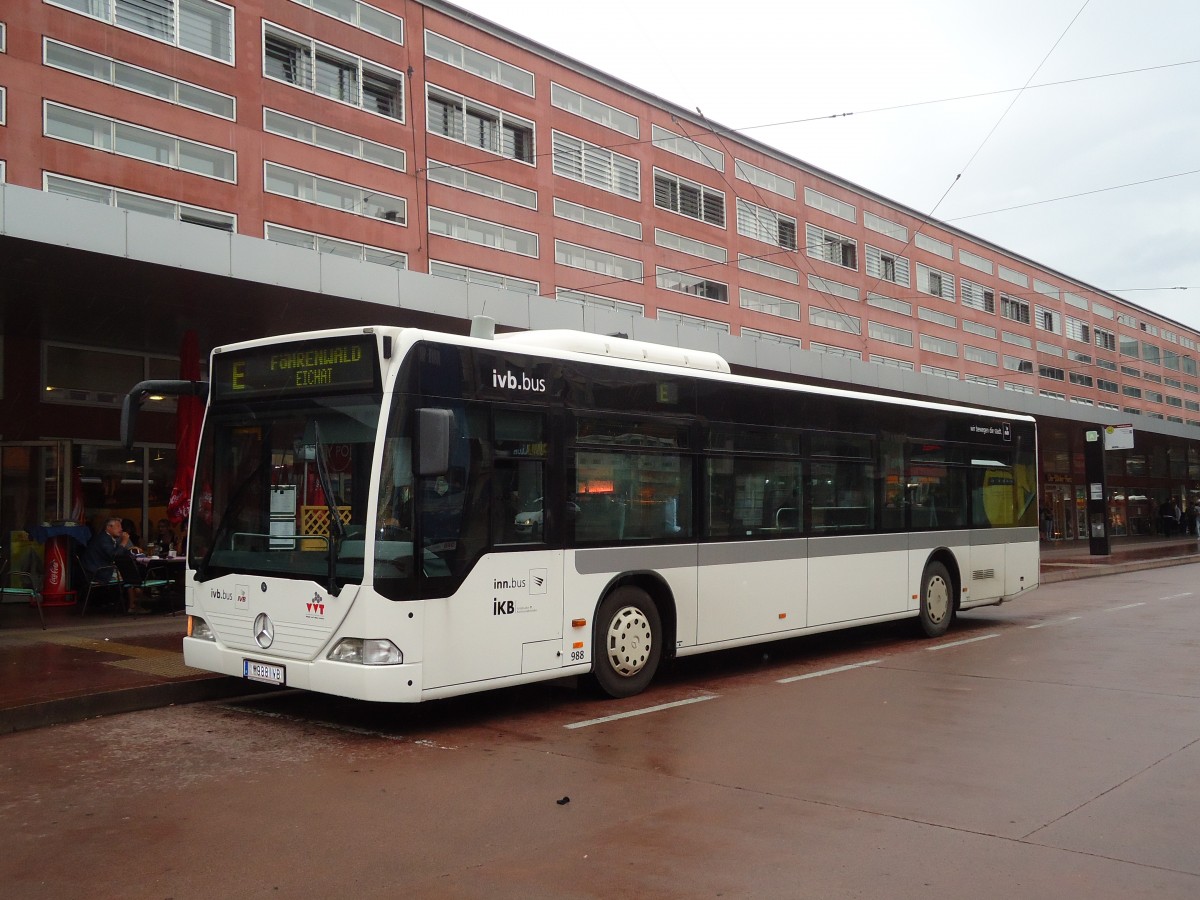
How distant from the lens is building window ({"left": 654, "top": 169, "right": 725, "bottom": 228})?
41156 mm

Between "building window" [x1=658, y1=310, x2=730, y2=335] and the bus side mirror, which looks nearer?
the bus side mirror

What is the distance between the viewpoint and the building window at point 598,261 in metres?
36.8

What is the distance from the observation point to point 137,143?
25.2 m

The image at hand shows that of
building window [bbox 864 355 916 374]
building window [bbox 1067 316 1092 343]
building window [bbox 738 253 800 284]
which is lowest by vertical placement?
building window [bbox 864 355 916 374]

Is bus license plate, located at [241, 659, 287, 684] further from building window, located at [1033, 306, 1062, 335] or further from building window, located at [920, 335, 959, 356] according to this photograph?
building window, located at [1033, 306, 1062, 335]

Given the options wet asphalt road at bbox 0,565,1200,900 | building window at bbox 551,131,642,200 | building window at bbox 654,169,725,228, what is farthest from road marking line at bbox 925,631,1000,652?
building window at bbox 654,169,725,228

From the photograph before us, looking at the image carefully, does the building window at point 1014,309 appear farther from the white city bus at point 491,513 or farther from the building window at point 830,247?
the white city bus at point 491,513

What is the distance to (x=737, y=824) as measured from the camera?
568cm

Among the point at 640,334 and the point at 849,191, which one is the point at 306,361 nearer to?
the point at 640,334

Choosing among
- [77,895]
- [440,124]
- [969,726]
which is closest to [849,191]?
[440,124]

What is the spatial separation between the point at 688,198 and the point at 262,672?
3667cm

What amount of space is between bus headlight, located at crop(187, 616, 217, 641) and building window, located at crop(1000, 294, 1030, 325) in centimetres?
6131

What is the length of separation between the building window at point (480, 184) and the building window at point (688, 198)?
718 cm

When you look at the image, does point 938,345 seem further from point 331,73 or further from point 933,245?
point 331,73
